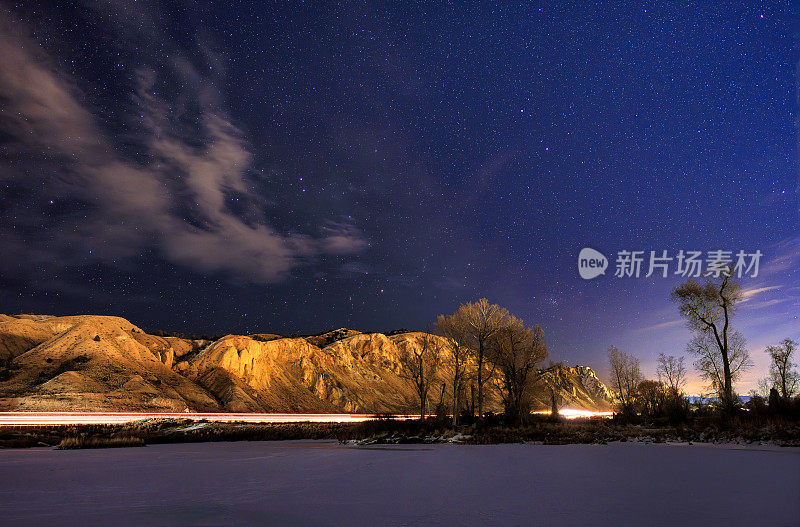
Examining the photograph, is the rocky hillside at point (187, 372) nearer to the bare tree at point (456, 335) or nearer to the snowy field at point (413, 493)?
the bare tree at point (456, 335)

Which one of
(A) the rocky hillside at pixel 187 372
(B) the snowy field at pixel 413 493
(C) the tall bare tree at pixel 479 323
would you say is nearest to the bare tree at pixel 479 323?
(C) the tall bare tree at pixel 479 323

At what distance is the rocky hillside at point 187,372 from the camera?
2366 inches

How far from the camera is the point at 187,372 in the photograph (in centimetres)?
7956

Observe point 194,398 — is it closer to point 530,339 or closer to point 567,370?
point 530,339

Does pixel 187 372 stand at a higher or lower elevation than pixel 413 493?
higher

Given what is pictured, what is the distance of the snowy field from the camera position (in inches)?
207

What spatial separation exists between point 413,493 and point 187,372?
82234 millimetres

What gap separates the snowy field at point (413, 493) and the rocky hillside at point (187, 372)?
143ft

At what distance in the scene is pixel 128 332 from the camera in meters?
85.5

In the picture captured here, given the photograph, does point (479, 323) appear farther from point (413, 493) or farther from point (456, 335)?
point (413, 493)

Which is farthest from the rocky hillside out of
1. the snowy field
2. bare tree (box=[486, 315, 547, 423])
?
the snowy field

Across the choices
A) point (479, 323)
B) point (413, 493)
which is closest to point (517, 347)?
point (479, 323)

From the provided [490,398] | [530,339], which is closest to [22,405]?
[530,339]

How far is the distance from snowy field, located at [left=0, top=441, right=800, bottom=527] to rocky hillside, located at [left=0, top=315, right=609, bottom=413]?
4351 centimetres
